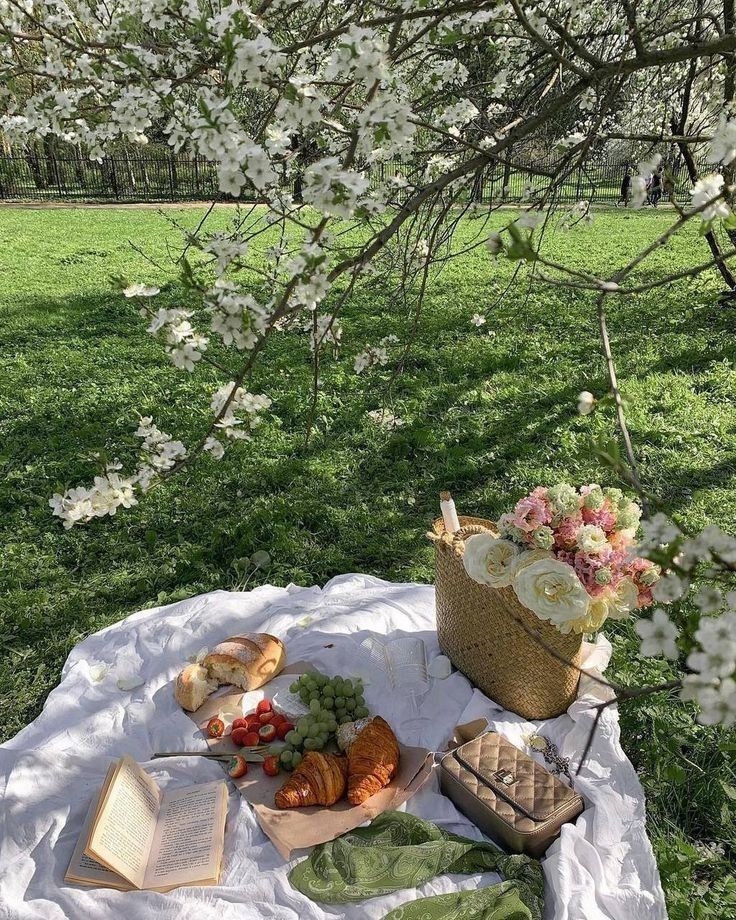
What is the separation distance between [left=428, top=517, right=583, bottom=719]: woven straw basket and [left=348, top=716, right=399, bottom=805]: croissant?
451 mm

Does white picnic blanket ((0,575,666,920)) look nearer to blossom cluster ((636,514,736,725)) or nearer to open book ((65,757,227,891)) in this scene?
open book ((65,757,227,891))

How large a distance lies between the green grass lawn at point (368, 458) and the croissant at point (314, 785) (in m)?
1.03

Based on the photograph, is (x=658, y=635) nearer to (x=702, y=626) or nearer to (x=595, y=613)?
(x=702, y=626)

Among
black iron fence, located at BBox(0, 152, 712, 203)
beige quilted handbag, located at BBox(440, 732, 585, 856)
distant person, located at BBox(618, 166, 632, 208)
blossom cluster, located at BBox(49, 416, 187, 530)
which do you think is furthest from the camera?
black iron fence, located at BBox(0, 152, 712, 203)

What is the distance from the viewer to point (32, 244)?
37.0ft

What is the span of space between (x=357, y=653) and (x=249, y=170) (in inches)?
79.6

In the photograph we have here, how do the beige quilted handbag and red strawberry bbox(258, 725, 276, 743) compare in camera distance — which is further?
red strawberry bbox(258, 725, 276, 743)

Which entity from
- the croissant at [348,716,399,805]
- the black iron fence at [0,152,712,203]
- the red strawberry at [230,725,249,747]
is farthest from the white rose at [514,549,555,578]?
the black iron fence at [0,152,712,203]

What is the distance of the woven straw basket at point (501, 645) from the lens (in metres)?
2.59

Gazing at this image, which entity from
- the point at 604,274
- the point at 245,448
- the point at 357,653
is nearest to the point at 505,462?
the point at 245,448

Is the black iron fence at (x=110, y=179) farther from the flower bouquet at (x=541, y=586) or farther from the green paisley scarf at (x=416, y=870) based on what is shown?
the green paisley scarf at (x=416, y=870)

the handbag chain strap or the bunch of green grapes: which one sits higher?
the bunch of green grapes

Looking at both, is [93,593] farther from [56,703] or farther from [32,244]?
[32,244]

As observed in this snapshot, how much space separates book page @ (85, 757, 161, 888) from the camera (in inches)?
82.8
